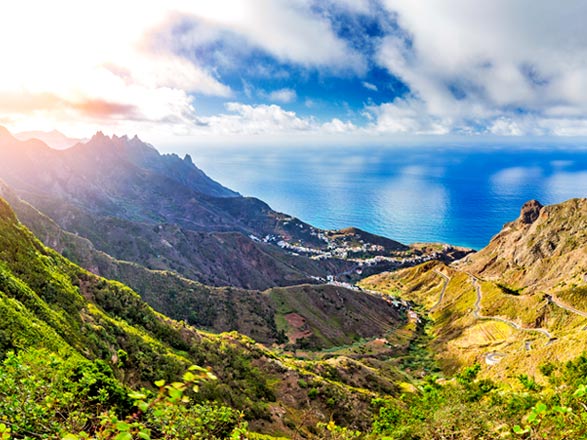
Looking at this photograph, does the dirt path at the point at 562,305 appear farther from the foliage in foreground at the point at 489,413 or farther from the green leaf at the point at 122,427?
the green leaf at the point at 122,427

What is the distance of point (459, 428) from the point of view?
346 inches

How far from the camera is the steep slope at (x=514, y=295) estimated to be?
60.5 m

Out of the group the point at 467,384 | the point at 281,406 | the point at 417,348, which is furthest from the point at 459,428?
the point at 417,348

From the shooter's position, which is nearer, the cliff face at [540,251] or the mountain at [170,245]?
the cliff face at [540,251]

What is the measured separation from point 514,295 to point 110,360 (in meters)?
96.0

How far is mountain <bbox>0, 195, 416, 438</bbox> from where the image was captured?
27.0ft

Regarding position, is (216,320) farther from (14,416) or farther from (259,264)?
(259,264)

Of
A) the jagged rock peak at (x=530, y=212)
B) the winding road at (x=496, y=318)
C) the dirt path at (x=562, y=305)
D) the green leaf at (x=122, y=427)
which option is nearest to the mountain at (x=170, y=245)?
the jagged rock peak at (x=530, y=212)

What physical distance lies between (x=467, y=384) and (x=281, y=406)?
21820mm

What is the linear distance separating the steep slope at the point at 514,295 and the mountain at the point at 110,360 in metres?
26.6

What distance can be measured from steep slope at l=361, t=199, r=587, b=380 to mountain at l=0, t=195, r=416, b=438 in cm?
2660

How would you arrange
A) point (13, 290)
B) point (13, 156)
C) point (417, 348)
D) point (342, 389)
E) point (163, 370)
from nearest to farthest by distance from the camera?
1. point (13, 290)
2. point (163, 370)
3. point (342, 389)
4. point (417, 348)
5. point (13, 156)

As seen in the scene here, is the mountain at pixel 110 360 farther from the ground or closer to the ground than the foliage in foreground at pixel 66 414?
closer to the ground

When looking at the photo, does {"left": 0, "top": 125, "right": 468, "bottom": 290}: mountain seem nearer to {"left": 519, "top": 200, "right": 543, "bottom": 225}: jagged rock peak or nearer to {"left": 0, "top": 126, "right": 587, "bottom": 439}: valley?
{"left": 0, "top": 126, "right": 587, "bottom": 439}: valley
